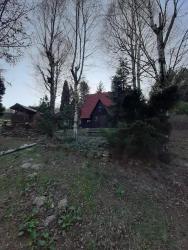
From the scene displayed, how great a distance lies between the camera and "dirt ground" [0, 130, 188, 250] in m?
3.44

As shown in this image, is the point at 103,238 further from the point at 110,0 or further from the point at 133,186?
the point at 110,0

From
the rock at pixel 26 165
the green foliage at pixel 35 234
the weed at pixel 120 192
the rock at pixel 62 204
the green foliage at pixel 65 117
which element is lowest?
the green foliage at pixel 35 234

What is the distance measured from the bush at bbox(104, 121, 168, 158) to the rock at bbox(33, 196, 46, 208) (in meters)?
2.18

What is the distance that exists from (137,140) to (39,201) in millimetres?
2538

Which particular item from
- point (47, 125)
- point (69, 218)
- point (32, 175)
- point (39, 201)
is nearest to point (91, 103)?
point (47, 125)

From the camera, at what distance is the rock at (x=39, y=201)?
4.00 m

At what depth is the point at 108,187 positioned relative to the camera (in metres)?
4.50

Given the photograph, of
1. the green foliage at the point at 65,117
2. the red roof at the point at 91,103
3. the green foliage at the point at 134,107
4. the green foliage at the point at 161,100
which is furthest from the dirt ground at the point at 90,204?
the red roof at the point at 91,103

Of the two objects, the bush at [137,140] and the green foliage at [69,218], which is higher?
the bush at [137,140]

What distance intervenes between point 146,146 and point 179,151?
8.89ft

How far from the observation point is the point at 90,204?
3977 mm

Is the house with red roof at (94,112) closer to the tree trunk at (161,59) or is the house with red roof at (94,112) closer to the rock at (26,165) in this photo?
the tree trunk at (161,59)

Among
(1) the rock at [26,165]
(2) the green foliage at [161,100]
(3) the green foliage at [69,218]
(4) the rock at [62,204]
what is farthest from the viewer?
(2) the green foliage at [161,100]

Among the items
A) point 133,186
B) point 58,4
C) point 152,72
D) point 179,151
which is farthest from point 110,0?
point 133,186
